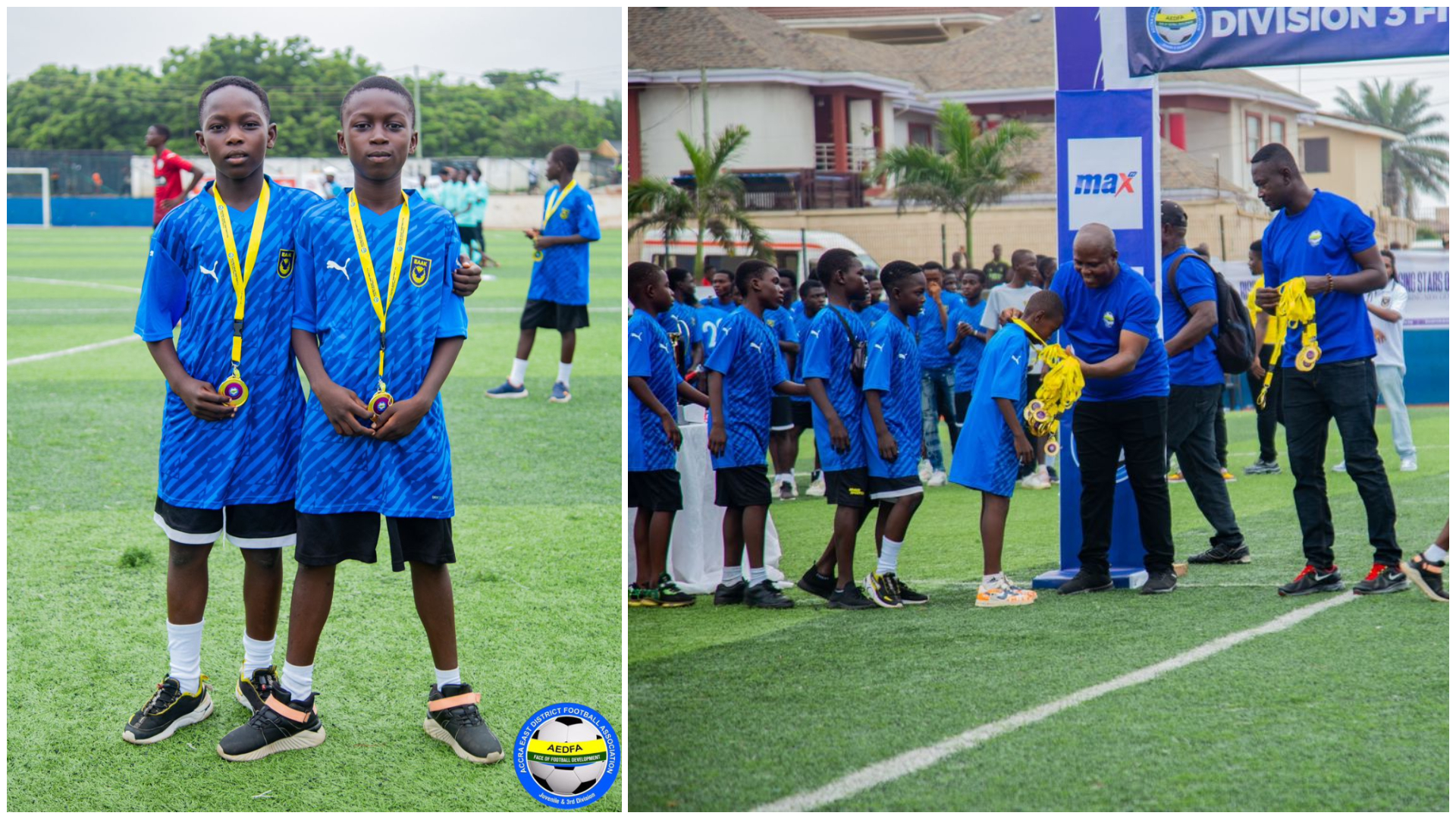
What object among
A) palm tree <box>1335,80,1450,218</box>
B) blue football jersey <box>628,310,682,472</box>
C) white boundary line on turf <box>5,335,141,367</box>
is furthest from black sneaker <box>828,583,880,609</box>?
palm tree <box>1335,80,1450,218</box>

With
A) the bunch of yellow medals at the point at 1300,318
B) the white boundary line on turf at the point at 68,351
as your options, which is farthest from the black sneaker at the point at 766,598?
the white boundary line on turf at the point at 68,351

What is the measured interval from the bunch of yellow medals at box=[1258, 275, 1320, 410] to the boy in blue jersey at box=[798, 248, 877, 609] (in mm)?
1501

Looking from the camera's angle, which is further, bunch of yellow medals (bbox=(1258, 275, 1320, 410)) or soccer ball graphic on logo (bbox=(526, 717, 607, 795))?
bunch of yellow medals (bbox=(1258, 275, 1320, 410))

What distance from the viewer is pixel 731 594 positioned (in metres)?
5.88

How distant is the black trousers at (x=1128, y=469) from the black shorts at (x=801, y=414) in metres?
3.40

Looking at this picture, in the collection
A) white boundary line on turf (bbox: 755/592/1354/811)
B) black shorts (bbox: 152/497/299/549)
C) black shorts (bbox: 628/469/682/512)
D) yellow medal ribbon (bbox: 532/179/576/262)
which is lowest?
white boundary line on turf (bbox: 755/592/1354/811)

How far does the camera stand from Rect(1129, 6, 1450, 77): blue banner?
18.2ft

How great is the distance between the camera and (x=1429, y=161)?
48.7 meters

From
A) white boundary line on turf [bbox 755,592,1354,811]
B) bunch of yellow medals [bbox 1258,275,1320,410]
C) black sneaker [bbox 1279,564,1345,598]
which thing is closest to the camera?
white boundary line on turf [bbox 755,592,1354,811]

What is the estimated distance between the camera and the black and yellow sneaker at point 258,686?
12.7 ft

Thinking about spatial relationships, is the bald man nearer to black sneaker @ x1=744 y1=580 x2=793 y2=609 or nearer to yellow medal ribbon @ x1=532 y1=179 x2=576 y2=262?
black sneaker @ x1=744 y1=580 x2=793 y2=609

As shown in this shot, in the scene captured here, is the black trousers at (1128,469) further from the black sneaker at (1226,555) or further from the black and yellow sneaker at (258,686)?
the black and yellow sneaker at (258,686)

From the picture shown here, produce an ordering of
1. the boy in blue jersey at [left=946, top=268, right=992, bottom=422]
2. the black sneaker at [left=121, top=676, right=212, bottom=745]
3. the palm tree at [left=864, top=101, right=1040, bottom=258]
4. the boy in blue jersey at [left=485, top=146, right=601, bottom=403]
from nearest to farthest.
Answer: the black sneaker at [left=121, top=676, right=212, bottom=745]
the boy in blue jersey at [left=485, top=146, right=601, bottom=403]
the boy in blue jersey at [left=946, top=268, right=992, bottom=422]
the palm tree at [left=864, top=101, right=1040, bottom=258]

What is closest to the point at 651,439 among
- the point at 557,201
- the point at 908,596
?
the point at 908,596
